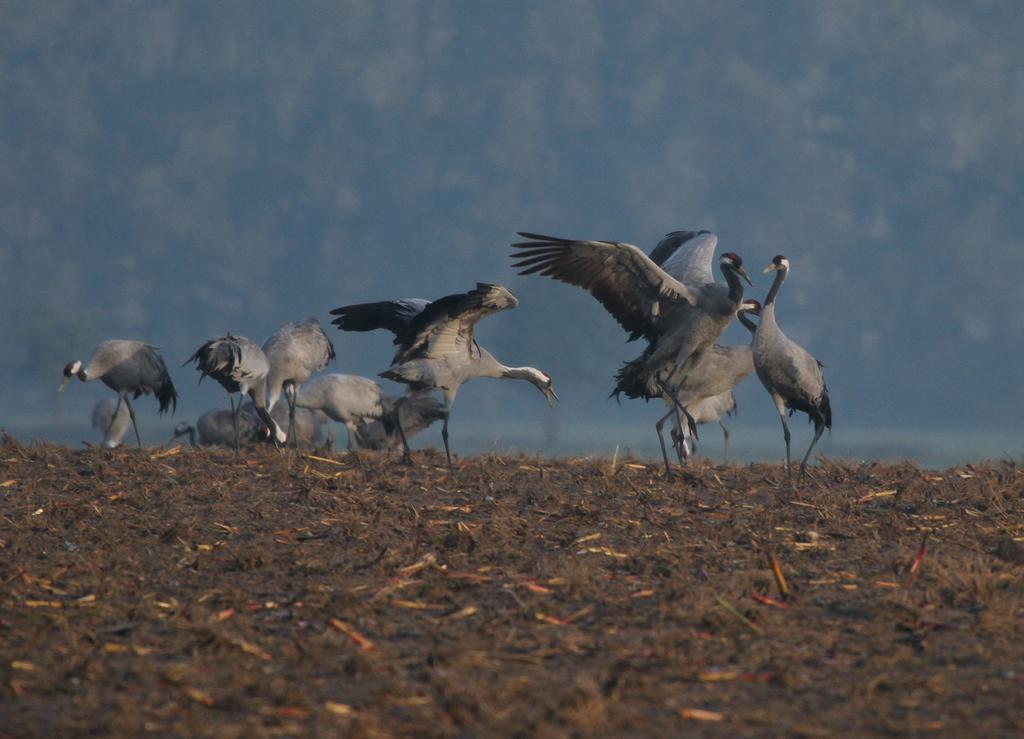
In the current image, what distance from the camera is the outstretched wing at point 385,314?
43.6 ft

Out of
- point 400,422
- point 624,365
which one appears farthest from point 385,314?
point 400,422

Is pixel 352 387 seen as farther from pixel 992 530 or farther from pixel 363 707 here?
pixel 363 707

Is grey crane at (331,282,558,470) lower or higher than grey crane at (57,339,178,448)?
higher

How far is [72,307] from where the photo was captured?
130m

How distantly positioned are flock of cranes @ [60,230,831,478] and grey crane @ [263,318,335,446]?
16 millimetres

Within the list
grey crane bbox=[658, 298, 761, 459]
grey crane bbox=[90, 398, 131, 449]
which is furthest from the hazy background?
grey crane bbox=[658, 298, 761, 459]

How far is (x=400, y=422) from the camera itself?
17062 millimetres

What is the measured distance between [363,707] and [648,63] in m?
165

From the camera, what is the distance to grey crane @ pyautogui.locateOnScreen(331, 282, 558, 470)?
39.6ft

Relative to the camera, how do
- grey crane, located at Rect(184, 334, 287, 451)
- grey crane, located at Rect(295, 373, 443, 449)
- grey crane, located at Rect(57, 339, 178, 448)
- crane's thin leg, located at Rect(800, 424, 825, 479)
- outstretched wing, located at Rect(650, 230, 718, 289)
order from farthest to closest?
grey crane, located at Rect(295, 373, 443, 449)
grey crane, located at Rect(57, 339, 178, 448)
grey crane, located at Rect(184, 334, 287, 451)
outstretched wing, located at Rect(650, 230, 718, 289)
crane's thin leg, located at Rect(800, 424, 825, 479)

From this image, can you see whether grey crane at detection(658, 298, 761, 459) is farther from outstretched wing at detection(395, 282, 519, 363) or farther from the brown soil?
the brown soil

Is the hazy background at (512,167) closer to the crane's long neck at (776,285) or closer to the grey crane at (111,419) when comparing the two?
the grey crane at (111,419)

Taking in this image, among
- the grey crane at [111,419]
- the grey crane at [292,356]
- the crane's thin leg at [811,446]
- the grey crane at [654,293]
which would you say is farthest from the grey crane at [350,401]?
the crane's thin leg at [811,446]

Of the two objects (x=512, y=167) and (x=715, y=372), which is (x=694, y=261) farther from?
(x=512, y=167)
